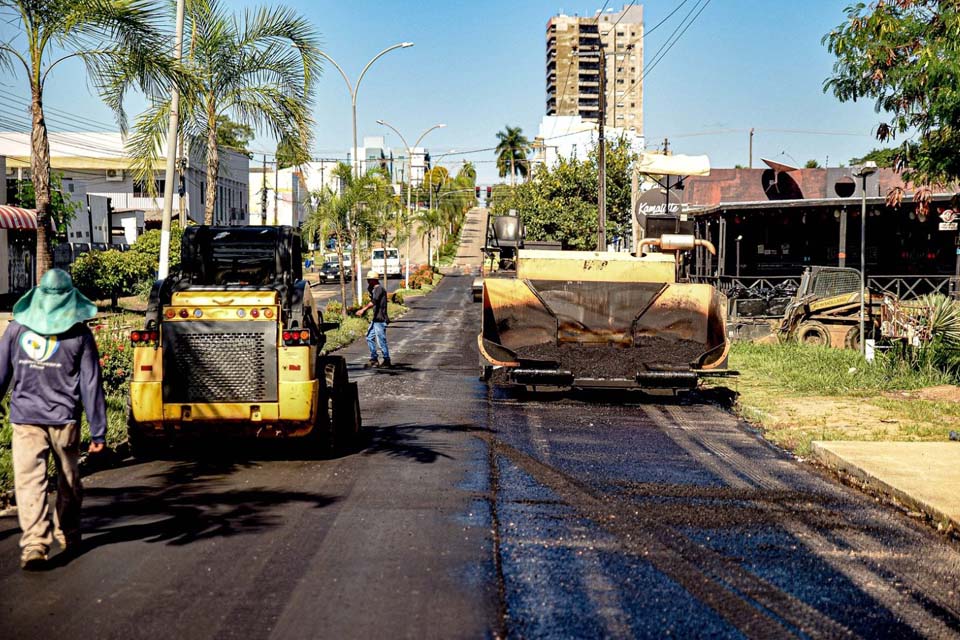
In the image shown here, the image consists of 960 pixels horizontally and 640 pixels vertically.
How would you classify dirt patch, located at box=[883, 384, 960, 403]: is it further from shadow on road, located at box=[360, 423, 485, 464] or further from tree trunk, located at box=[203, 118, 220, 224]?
tree trunk, located at box=[203, 118, 220, 224]

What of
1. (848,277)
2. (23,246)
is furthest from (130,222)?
(848,277)

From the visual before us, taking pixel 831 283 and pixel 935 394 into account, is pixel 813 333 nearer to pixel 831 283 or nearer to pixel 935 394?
pixel 831 283

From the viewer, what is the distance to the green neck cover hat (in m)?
6.23

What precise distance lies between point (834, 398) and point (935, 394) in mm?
Result: 1347

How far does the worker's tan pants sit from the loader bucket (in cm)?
841

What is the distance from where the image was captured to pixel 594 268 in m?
15.3

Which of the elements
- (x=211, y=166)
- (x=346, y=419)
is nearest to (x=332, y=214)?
(x=211, y=166)

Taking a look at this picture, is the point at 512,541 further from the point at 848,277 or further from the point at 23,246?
the point at 23,246

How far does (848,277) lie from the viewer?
21969 mm

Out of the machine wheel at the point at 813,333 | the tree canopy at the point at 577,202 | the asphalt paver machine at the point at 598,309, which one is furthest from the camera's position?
the tree canopy at the point at 577,202

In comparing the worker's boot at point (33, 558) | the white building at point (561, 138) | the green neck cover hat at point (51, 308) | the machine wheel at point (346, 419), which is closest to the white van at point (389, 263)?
the white building at point (561, 138)

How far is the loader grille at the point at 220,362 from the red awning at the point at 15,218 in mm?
24112

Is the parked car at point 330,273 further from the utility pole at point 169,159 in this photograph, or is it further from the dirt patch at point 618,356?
the dirt patch at point 618,356

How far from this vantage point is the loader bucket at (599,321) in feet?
47.5
